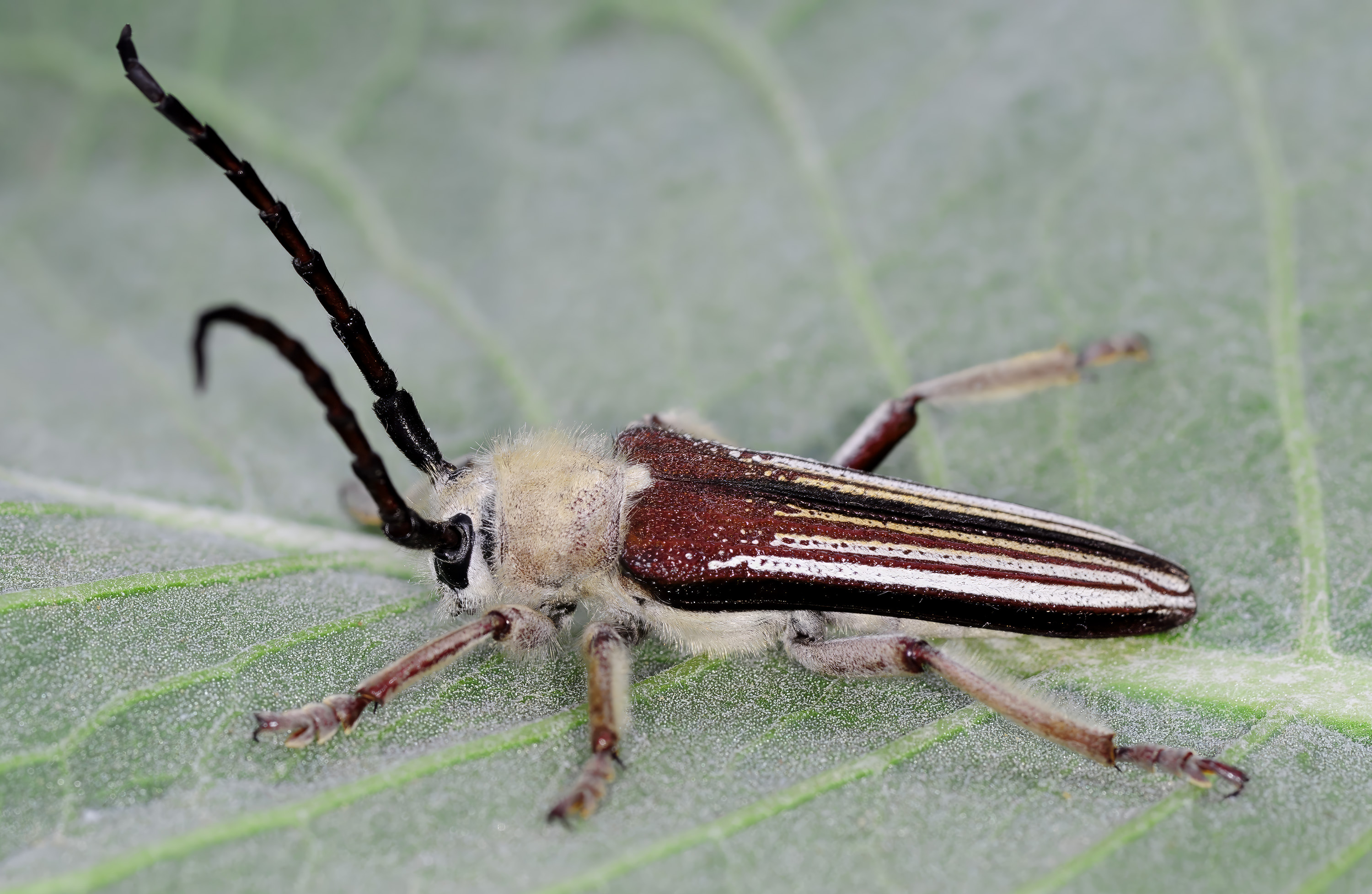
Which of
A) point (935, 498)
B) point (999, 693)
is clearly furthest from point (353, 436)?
point (999, 693)

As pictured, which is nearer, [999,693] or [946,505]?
[999,693]

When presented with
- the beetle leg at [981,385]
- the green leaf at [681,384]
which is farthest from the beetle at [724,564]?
the beetle leg at [981,385]

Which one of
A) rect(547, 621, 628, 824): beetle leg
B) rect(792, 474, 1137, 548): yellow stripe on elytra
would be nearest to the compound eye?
rect(547, 621, 628, 824): beetle leg

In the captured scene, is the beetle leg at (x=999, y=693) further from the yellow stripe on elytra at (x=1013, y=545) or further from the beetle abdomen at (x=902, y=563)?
the yellow stripe on elytra at (x=1013, y=545)

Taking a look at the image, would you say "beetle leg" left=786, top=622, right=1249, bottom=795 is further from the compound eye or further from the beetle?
the compound eye

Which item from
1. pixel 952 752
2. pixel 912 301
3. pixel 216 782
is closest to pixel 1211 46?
pixel 912 301

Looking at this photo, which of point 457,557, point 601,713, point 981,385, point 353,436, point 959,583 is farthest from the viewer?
point 981,385

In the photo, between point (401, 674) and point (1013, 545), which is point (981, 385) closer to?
point (1013, 545)
